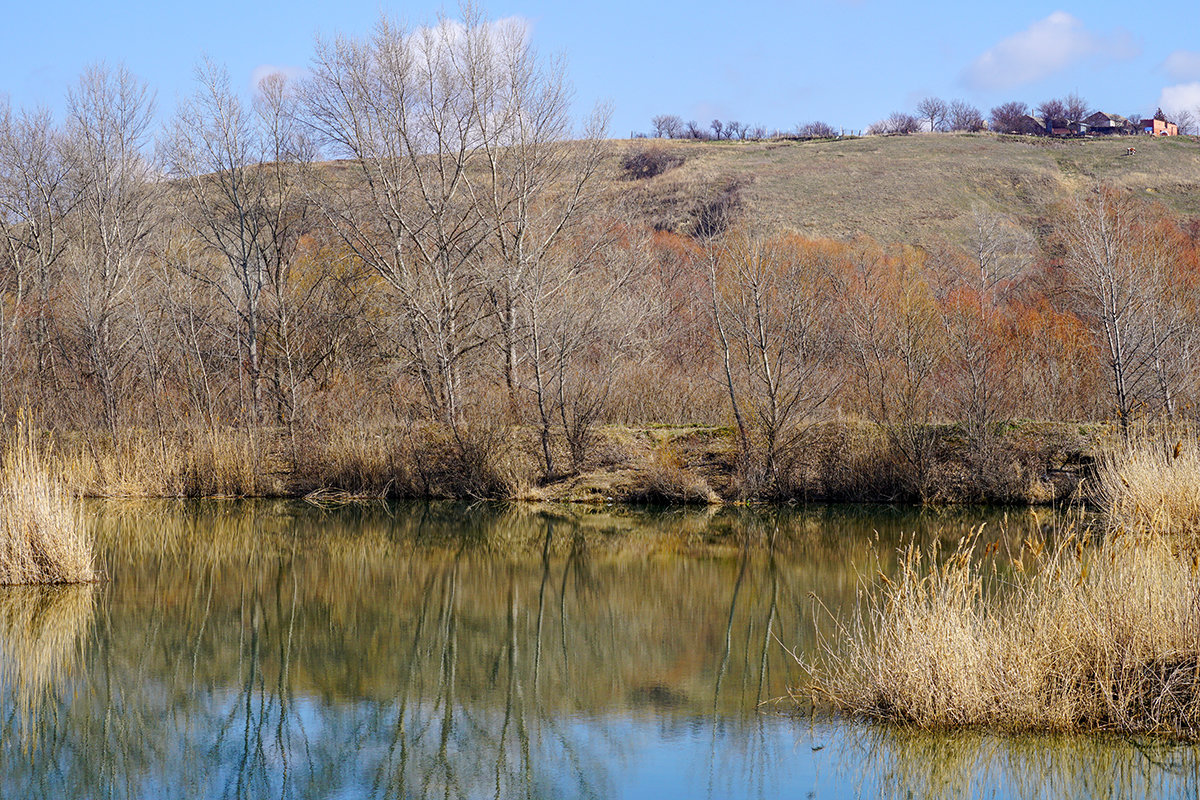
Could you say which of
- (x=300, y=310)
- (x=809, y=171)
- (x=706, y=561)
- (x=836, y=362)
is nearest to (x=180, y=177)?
(x=300, y=310)

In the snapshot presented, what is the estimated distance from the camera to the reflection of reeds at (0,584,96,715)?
864cm

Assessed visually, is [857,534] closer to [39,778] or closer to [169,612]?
[169,612]

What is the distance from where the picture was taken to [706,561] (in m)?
14.8

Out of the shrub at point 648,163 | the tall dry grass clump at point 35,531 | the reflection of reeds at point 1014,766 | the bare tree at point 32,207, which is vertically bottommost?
the reflection of reeds at point 1014,766

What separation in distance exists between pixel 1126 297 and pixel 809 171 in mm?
45754

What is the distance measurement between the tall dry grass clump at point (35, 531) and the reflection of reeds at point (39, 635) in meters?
0.18

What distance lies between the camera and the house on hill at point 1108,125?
253ft

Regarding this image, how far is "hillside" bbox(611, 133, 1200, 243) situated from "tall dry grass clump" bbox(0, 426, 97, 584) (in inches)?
1509

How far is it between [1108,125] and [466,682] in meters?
82.2

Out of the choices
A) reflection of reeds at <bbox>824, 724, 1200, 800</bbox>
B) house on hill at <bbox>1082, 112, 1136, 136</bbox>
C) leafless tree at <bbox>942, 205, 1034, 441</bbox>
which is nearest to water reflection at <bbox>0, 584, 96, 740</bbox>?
reflection of reeds at <bbox>824, 724, 1200, 800</bbox>

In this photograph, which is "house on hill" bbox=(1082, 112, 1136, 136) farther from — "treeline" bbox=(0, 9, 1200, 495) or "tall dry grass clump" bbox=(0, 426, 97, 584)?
"tall dry grass clump" bbox=(0, 426, 97, 584)

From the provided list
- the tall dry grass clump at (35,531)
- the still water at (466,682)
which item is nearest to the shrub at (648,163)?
the still water at (466,682)

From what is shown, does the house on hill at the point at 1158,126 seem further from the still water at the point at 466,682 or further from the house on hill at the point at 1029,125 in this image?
the still water at the point at 466,682

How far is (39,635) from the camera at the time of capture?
1007 centimetres
